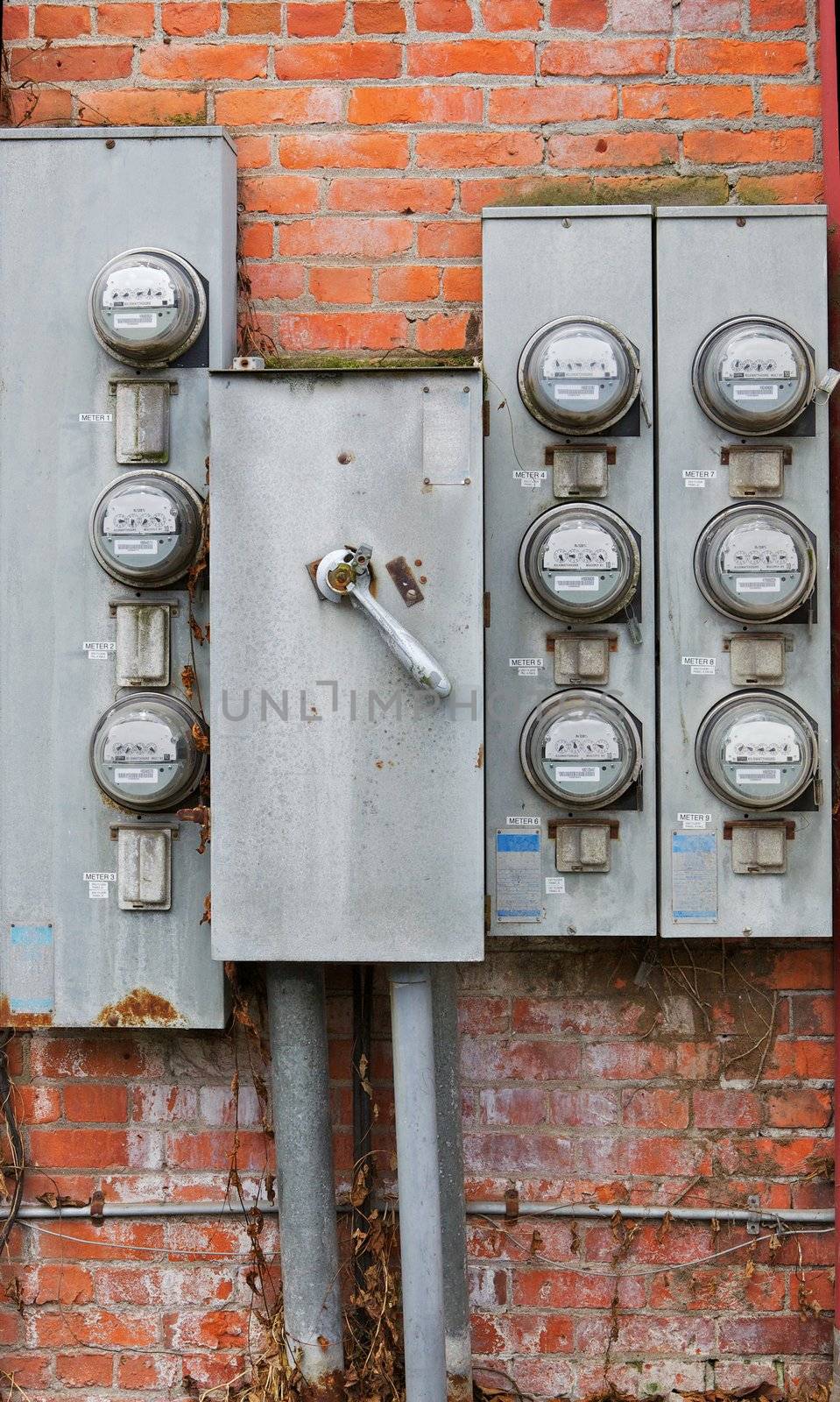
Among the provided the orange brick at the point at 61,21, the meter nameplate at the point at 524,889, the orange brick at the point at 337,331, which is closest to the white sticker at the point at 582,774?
the meter nameplate at the point at 524,889

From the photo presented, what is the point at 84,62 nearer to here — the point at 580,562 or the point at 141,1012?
the point at 580,562

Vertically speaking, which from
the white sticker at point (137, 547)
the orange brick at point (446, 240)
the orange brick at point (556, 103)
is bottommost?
the white sticker at point (137, 547)

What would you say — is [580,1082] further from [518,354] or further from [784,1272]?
[518,354]

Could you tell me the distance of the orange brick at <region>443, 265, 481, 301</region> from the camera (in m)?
1.80

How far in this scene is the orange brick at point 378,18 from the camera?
5.82ft

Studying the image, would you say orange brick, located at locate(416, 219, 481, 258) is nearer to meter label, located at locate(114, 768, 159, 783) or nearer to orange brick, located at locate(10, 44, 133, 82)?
orange brick, located at locate(10, 44, 133, 82)

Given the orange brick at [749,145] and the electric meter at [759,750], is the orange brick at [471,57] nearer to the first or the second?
the orange brick at [749,145]

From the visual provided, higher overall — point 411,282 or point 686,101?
point 686,101

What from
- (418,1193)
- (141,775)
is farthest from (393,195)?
(418,1193)

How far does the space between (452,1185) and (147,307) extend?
145 cm

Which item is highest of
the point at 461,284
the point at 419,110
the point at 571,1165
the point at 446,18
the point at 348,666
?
the point at 446,18

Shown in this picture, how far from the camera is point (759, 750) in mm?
1618

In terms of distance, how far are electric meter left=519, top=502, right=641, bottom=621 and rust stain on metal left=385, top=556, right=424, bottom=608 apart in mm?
269

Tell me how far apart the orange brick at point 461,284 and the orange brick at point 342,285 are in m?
0.13
